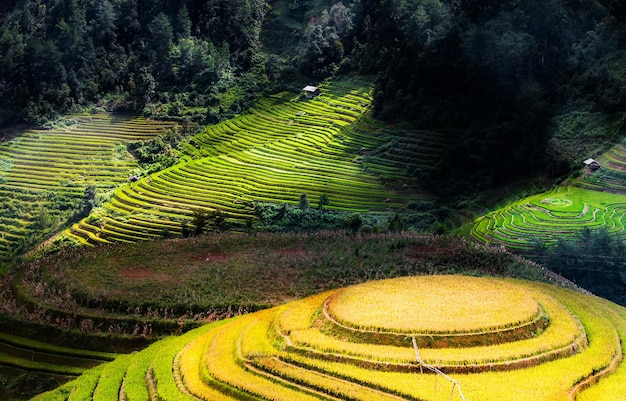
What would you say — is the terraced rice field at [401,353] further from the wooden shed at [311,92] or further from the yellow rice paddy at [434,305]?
the wooden shed at [311,92]

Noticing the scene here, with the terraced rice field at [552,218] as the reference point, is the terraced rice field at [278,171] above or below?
below

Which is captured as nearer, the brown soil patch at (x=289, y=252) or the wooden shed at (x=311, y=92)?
the brown soil patch at (x=289, y=252)

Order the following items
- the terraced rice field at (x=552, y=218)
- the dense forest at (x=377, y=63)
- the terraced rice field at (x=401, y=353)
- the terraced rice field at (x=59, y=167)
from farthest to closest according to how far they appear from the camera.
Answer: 1. the terraced rice field at (x=59, y=167)
2. the dense forest at (x=377, y=63)
3. the terraced rice field at (x=552, y=218)
4. the terraced rice field at (x=401, y=353)

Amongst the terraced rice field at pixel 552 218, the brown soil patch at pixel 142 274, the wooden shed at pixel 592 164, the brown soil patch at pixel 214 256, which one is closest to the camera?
the brown soil patch at pixel 142 274

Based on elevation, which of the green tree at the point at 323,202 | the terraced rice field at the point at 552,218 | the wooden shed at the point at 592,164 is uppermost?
the wooden shed at the point at 592,164

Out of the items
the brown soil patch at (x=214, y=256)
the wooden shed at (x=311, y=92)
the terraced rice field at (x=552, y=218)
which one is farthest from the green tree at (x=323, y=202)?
the wooden shed at (x=311, y=92)

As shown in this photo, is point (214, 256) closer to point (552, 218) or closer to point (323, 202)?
point (323, 202)

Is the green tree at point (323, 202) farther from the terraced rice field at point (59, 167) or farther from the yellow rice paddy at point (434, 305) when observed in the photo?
the yellow rice paddy at point (434, 305)
